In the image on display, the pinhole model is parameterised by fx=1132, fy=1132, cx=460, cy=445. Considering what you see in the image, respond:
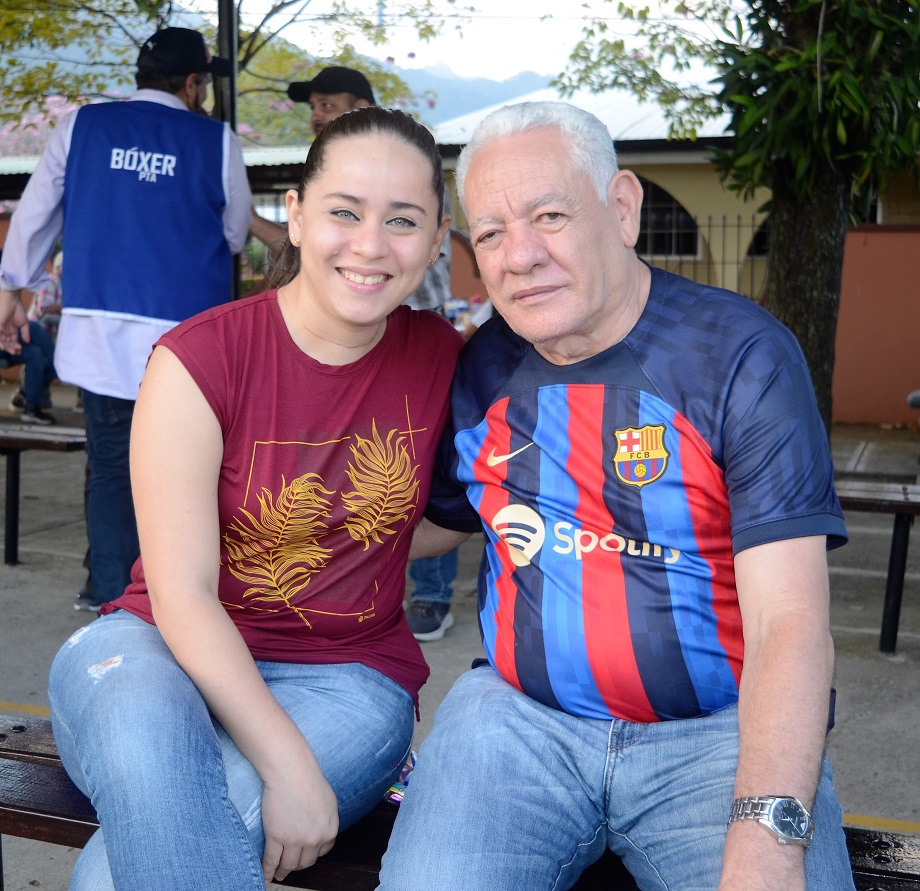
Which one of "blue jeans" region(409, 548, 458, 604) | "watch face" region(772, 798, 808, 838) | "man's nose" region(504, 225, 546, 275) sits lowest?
"blue jeans" region(409, 548, 458, 604)

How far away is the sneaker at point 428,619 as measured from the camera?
457cm

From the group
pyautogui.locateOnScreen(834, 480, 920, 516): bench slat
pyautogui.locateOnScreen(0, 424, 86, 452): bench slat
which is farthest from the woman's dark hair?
pyautogui.locateOnScreen(0, 424, 86, 452): bench slat

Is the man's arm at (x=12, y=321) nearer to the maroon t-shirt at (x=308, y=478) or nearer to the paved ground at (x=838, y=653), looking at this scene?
the paved ground at (x=838, y=653)

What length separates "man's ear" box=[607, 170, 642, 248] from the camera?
7.07ft

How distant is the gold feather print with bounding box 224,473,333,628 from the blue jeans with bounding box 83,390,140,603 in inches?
88.4

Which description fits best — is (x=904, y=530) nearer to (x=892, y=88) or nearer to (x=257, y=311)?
(x=892, y=88)

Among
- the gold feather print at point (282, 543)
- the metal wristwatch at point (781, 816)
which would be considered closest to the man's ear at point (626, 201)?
the gold feather print at point (282, 543)

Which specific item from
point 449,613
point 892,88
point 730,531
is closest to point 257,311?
point 730,531

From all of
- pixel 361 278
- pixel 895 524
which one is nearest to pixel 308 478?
pixel 361 278

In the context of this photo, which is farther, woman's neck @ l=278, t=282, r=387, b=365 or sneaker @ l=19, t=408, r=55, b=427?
sneaker @ l=19, t=408, r=55, b=427

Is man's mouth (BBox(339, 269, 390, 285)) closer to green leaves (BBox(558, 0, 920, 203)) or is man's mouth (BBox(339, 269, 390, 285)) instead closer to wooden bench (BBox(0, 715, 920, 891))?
wooden bench (BBox(0, 715, 920, 891))

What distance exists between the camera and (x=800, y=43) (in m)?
5.76

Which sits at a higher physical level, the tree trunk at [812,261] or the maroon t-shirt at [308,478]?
the tree trunk at [812,261]

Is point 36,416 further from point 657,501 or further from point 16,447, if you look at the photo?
point 657,501
